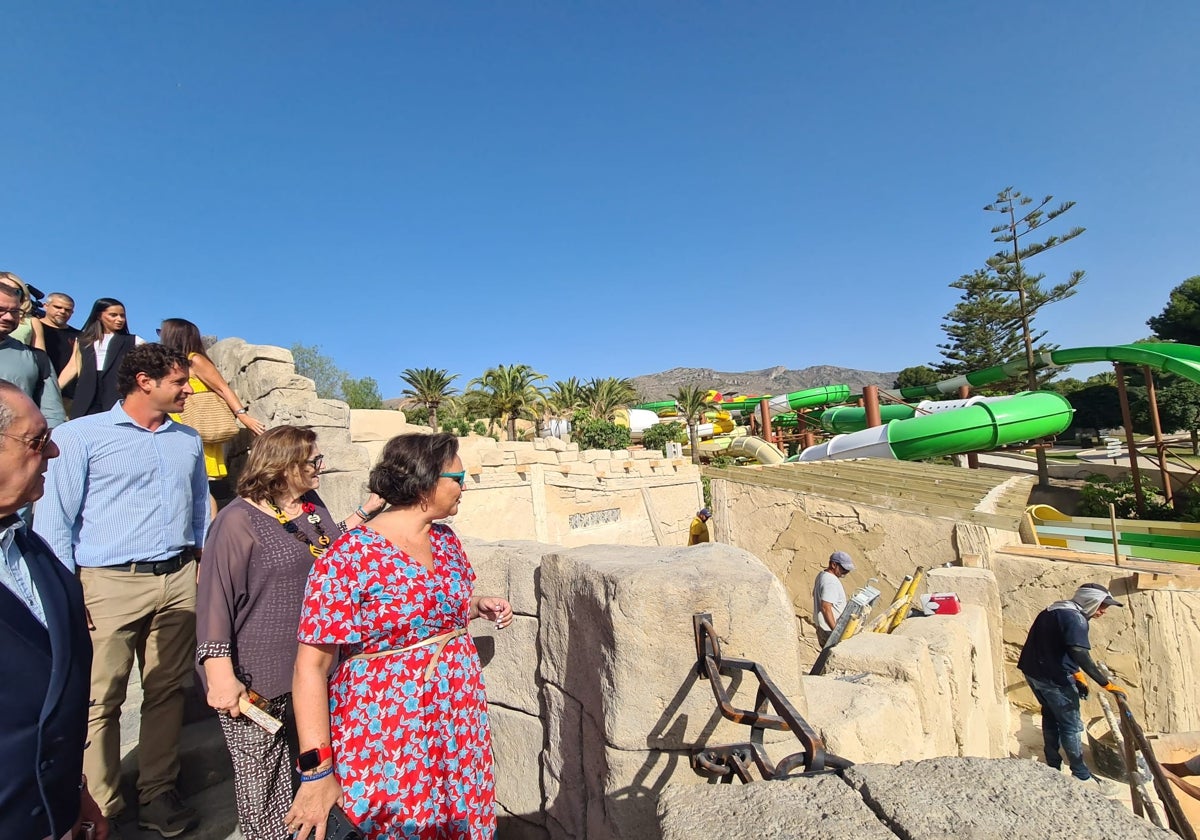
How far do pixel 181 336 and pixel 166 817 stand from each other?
210cm

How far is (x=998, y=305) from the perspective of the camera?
92.1 ft

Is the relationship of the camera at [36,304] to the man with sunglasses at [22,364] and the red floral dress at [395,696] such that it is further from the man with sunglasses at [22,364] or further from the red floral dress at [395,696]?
the red floral dress at [395,696]

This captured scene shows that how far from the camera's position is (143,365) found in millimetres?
2031

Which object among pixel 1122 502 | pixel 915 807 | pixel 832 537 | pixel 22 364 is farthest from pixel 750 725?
pixel 1122 502

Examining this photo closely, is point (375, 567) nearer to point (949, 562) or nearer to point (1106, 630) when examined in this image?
point (949, 562)

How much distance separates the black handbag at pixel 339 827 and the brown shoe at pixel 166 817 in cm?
120

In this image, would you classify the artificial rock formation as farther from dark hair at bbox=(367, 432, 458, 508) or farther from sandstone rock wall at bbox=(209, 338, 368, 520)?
sandstone rock wall at bbox=(209, 338, 368, 520)

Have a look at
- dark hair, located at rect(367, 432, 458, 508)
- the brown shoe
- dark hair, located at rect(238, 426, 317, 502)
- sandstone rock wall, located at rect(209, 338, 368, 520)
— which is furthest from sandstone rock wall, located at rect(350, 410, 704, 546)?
dark hair, located at rect(367, 432, 458, 508)

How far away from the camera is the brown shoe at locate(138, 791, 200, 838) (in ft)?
6.70

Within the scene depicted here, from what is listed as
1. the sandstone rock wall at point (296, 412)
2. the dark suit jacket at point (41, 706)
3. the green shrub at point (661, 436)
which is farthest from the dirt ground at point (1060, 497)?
the dark suit jacket at point (41, 706)

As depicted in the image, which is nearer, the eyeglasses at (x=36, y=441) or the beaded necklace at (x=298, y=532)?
the eyeglasses at (x=36, y=441)

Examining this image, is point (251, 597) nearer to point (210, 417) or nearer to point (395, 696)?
point (395, 696)

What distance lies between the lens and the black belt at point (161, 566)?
1992 millimetres

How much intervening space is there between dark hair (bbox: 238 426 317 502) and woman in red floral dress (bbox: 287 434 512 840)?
0.52m
